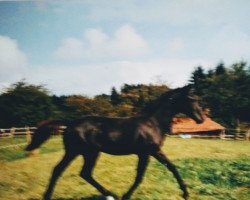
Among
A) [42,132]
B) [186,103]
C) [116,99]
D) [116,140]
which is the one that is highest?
[116,99]

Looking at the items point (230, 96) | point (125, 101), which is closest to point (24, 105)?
point (125, 101)

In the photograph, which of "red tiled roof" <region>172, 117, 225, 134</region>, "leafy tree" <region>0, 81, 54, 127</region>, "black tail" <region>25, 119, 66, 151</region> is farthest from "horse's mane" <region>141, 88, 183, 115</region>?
"red tiled roof" <region>172, 117, 225, 134</region>

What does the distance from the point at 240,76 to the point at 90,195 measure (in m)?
53.5

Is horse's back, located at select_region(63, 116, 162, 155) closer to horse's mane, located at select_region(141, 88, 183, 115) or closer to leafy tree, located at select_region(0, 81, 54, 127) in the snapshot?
horse's mane, located at select_region(141, 88, 183, 115)

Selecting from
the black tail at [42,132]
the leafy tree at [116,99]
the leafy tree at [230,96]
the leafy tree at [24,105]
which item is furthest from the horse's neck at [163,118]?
the leafy tree at [230,96]

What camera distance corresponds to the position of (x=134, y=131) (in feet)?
22.0

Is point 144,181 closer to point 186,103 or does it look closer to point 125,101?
point 186,103

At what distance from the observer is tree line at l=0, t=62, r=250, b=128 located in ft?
105

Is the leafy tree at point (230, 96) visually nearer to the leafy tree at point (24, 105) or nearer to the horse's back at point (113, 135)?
the leafy tree at point (24, 105)

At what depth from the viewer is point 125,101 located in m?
42.5

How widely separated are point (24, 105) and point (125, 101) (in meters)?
14.7

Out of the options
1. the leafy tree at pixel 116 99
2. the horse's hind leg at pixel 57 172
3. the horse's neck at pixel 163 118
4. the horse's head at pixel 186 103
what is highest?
the leafy tree at pixel 116 99

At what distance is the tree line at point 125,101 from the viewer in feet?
105

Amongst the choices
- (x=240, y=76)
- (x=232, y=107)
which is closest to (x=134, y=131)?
(x=232, y=107)
